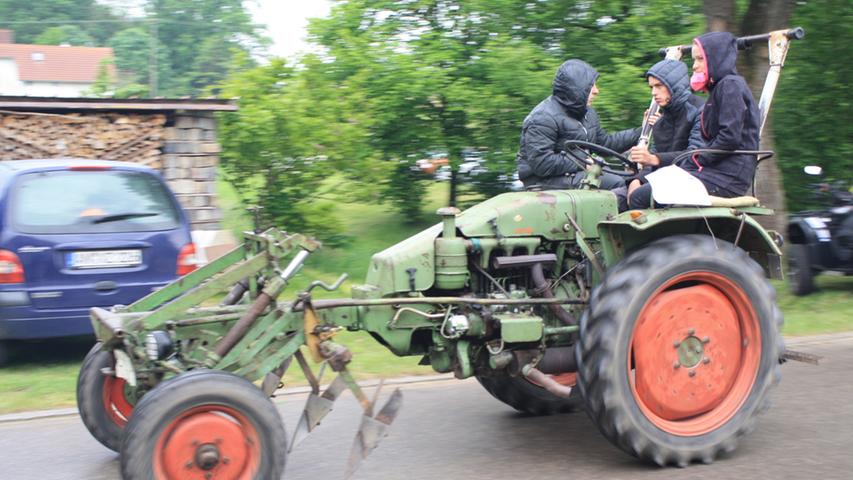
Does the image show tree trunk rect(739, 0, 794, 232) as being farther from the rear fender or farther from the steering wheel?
the rear fender

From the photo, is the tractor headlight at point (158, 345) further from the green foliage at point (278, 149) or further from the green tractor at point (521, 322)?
the green foliage at point (278, 149)

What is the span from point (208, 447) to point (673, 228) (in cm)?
279

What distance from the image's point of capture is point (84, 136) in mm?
11828

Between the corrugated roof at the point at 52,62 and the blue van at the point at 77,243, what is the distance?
55.6 metres

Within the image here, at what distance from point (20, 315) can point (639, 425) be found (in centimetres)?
510

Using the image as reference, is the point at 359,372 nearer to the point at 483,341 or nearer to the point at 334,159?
the point at 483,341

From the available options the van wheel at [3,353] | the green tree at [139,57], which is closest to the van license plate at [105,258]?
the van wheel at [3,353]

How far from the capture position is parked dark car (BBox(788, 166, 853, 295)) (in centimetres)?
1044

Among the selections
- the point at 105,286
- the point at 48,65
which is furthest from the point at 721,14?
the point at 48,65

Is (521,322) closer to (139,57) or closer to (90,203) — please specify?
(90,203)

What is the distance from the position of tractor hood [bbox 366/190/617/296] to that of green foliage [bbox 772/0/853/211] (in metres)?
7.76

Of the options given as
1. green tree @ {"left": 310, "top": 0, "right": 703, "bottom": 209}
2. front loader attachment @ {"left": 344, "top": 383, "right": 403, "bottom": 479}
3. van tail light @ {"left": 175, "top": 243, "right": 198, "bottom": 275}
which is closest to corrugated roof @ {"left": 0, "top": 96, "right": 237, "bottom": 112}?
green tree @ {"left": 310, "top": 0, "right": 703, "bottom": 209}

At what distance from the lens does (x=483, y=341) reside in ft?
17.9

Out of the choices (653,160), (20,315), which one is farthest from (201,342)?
(20,315)
